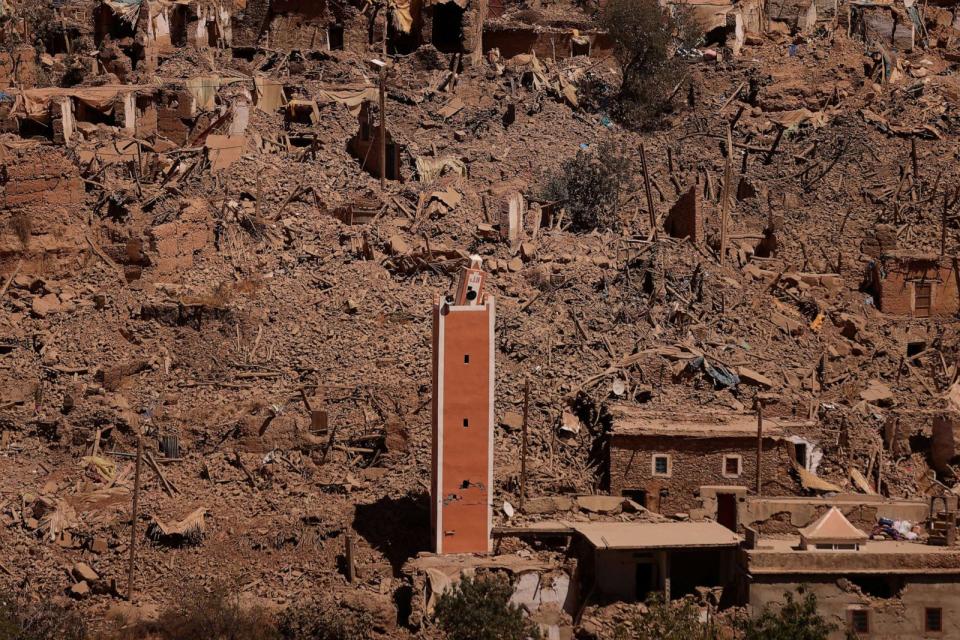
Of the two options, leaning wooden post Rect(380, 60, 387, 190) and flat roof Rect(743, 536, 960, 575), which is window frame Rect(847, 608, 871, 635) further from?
leaning wooden post Rect(380, 60, 387, 190)

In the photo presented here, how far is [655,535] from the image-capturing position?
2611 cm

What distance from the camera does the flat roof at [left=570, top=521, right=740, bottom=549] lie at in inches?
1008

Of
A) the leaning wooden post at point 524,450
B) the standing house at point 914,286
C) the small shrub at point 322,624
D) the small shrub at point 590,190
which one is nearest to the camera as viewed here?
the small shrub at point 322,624

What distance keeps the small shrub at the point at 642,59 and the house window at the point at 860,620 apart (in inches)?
546

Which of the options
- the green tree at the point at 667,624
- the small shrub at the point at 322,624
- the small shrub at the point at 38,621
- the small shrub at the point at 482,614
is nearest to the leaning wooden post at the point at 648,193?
A: the green tree at the point at 667,624

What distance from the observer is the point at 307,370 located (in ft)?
94.9

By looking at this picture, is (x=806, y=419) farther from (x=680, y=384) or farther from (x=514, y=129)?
(x=514, y=129)

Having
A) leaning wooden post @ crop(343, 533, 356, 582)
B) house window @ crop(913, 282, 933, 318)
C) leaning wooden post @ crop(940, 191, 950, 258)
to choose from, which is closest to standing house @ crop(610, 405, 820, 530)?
leaning wooden post @ crop(343, 533, 356, 582)

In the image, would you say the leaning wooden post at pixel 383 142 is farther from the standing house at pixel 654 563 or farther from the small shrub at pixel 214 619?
the small shrub at pixel 214 619

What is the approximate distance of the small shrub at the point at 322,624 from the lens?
25172 mm

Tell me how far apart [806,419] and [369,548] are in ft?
20.8

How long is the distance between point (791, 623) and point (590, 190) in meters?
10.9

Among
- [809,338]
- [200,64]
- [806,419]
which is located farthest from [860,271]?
[200,64]

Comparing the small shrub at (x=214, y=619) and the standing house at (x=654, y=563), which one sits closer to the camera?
the small shrub at (x=214, y=619)
